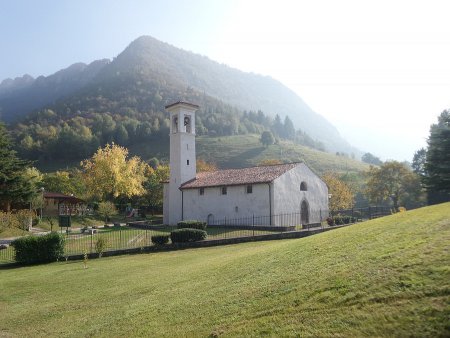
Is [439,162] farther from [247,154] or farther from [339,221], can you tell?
[247,154]

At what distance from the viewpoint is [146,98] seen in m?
160

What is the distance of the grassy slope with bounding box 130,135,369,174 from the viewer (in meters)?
96.9

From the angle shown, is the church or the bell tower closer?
the church

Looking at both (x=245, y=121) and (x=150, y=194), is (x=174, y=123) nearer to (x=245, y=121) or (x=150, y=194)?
(x=150, y=194)

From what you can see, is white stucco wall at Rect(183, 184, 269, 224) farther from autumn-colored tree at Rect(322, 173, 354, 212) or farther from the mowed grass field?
autumn-colored tree at Rect(322, 173, 354, 212)

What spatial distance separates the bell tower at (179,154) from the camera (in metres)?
38.5

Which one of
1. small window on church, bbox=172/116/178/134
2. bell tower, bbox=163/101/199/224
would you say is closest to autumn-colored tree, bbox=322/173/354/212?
bell tower, bbox=163/101/199/224

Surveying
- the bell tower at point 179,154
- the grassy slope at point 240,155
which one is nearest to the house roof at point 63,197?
the bell tower at point 179,154

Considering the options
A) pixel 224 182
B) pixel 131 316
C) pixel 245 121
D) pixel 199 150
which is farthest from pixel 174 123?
pixel 245 121

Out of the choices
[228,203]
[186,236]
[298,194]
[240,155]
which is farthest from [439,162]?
[240,155]

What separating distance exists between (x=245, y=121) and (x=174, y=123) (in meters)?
111

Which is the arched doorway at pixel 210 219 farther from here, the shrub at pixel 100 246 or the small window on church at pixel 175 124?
the shrub at pixel 100 246

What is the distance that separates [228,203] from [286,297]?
26.6m

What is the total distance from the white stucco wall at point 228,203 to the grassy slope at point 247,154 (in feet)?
191
